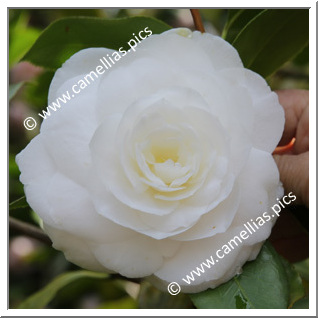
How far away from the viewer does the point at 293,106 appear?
3.57 feet

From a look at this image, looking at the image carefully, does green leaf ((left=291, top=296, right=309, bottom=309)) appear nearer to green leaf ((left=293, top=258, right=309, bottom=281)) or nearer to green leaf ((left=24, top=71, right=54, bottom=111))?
green leaf ((left=293, top=258, right=309, bottom=281))

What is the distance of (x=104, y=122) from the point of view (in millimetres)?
715

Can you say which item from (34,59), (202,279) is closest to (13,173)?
(34,59)

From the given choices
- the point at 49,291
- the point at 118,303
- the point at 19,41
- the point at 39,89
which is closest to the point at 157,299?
the point at 49,291

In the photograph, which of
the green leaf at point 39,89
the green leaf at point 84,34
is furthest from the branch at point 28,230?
the green leaf at point 84,34

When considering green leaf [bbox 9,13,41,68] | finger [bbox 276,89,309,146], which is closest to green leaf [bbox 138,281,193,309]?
finger [bbox 276,89,309,146]

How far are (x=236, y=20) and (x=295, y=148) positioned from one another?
11.9 inches

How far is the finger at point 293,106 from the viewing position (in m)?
1.08

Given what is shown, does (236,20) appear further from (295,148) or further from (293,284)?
(293,284)

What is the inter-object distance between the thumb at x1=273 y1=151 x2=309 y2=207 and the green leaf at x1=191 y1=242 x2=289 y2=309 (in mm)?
175

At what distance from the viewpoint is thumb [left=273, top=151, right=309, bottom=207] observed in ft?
3.01

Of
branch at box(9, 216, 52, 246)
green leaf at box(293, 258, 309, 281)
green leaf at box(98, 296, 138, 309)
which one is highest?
branch at box(9, 216, 52, 246)
